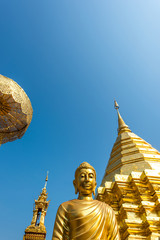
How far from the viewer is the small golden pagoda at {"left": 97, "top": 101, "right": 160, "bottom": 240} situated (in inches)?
205

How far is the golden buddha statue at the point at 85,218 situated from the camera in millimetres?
2881

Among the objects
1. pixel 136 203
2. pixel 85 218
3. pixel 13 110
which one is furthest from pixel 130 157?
pixel 13 110

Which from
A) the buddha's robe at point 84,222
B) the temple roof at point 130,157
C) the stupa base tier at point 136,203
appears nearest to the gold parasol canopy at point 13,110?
the temple roof at point 130,157

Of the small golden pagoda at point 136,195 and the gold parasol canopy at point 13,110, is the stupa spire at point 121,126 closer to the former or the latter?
the small golden pagoda at point 136,195

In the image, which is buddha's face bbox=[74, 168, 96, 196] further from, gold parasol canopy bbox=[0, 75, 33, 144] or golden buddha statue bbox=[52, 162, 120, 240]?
gold parasol canopy bbox=[0, 75, 33, 144]

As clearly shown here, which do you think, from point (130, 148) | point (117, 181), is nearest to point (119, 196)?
point (117, 181)

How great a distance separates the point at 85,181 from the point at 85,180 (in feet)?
0.05

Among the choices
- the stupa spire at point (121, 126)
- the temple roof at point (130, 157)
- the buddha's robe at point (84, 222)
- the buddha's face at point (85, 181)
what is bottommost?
the buddha's robe at point (84, 222)

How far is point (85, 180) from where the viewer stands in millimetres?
3299

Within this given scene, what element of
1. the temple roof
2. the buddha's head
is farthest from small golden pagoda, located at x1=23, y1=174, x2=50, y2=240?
the buddha's head

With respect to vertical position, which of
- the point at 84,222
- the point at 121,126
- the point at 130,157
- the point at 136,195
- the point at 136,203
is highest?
the point at 121,126

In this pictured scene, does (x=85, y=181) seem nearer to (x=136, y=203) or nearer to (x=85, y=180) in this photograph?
(x=85, y=180)

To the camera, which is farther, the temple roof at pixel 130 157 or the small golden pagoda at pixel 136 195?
the temple roof at pixel 130 157

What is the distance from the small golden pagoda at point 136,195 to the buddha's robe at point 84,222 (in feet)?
8.15
